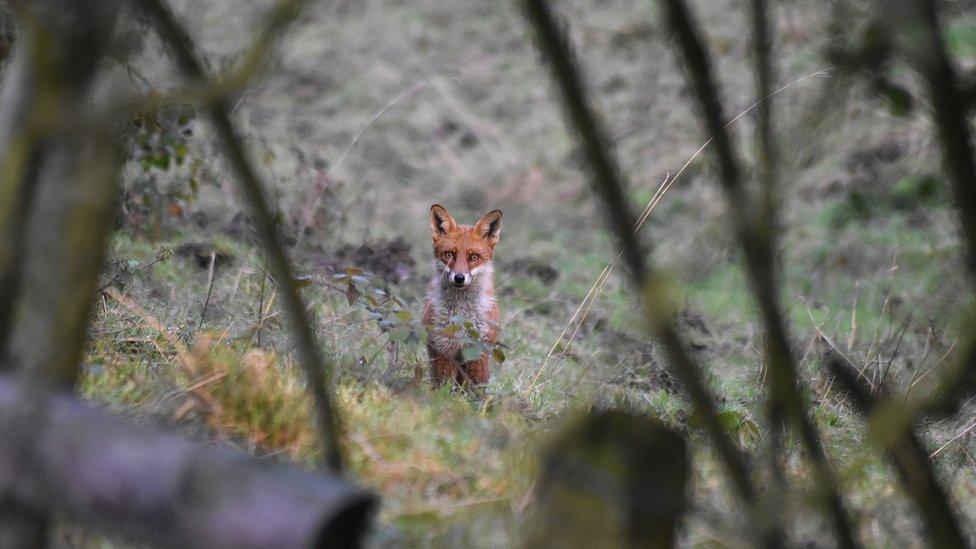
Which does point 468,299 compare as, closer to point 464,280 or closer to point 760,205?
point 464,280

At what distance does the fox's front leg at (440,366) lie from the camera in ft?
19.5

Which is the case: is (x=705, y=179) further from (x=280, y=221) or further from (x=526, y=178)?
(x=280, y=221)

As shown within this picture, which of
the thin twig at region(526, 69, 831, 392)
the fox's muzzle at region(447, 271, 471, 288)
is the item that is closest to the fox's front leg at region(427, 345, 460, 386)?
the thin twig at region(526, 69, 831, 392)

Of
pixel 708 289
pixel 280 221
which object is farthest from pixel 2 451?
pixel 708 289

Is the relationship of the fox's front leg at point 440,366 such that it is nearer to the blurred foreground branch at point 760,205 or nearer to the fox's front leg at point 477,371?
the fox's front leg at point 477,371

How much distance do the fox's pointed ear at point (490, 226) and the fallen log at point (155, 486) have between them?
17.9 ft

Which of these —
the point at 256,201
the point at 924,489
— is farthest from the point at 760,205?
the point at 256,201

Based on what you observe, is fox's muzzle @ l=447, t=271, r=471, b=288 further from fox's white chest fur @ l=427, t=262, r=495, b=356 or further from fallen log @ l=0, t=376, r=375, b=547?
fallen log @ l=0, t=376, r=375, b=547

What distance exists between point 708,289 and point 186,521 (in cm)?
895

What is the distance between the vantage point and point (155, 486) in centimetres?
196

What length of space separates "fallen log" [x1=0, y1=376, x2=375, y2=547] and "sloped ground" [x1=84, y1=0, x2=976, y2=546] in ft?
2.30

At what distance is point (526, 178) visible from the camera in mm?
12750

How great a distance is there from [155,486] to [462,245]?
5.52m

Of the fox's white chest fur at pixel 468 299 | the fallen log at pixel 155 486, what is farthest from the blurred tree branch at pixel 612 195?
the fox's white chest fur at pixel 468 299
